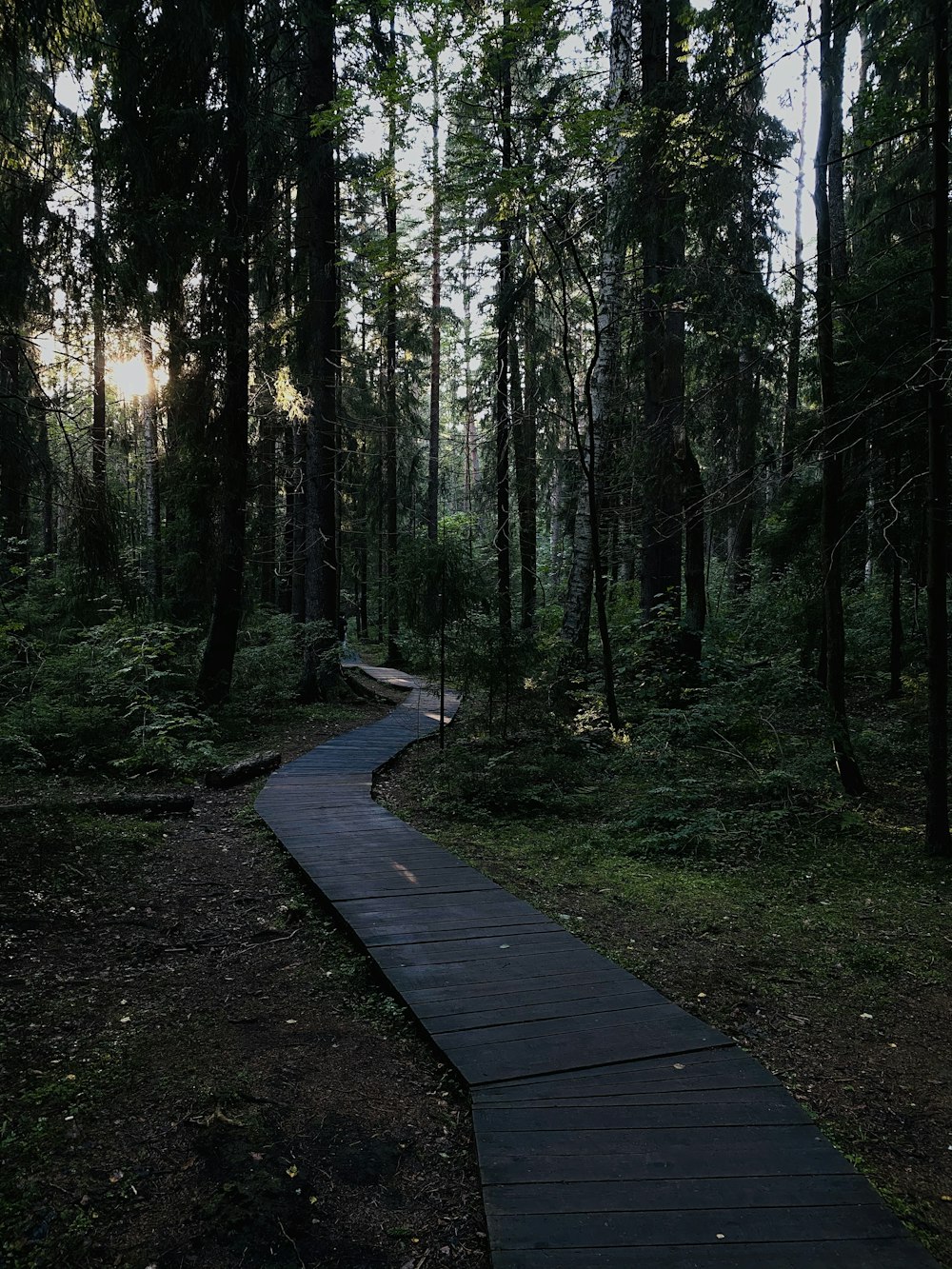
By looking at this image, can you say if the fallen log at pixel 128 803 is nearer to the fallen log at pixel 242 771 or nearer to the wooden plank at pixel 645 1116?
the fallen log at pixel 242 771

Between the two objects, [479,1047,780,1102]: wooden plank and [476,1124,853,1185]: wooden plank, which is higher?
[476,1124,853,1185]: wooden plank

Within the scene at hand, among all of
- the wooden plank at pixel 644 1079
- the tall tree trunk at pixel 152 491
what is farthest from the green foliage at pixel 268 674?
the wooden plank at pixel 644 1079

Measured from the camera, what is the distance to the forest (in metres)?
3.32

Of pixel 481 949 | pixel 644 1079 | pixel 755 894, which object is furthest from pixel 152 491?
pixel 644 1079

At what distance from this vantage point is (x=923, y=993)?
439 centimetres

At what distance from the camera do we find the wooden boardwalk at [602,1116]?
2.42m

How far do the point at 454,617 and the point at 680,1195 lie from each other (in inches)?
301

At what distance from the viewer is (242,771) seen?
30.9 feet

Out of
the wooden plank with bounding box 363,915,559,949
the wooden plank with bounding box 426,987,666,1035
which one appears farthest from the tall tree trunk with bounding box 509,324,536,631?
the wooden plank with bounding box 426,987,666,1035

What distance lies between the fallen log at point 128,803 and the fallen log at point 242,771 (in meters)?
0.95

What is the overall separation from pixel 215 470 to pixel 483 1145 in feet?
37.3

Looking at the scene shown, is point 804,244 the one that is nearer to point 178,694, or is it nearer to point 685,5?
point 685,5

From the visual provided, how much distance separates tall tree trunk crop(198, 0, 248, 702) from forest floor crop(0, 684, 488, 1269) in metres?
7.04

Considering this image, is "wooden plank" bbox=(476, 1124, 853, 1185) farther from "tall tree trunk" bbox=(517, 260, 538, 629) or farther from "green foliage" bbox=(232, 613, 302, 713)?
"tall tree trunk" bbox=(517, 260, 538, 629)
